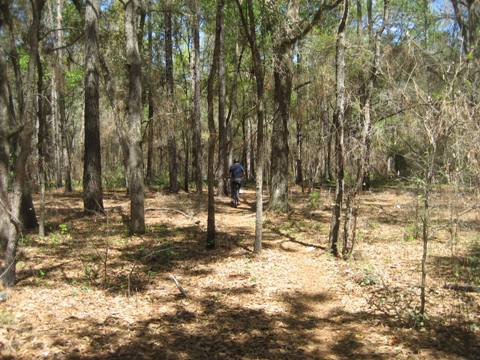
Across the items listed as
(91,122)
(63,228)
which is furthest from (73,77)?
(63,228)

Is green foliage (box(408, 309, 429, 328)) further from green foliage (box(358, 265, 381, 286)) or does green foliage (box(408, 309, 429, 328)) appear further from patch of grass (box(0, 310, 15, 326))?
patch of grass (box(0, 310, 15, 326))

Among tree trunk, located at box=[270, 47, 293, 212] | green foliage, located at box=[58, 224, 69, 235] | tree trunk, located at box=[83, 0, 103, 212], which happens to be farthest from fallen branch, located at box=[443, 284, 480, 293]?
tree trunk, located at box=[83, 0, 103, 212]

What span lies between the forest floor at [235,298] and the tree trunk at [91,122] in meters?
1.20

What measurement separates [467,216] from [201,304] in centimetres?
1126

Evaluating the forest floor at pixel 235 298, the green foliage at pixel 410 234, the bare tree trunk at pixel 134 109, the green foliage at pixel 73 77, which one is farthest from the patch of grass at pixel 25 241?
the green foliage at pixel 73 77

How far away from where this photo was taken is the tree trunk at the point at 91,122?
1239cm

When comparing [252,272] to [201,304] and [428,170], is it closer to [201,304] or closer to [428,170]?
[201,304]

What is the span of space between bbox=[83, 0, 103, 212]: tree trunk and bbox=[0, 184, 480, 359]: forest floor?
3.94ft

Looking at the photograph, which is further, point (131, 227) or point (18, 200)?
point (131, 227)

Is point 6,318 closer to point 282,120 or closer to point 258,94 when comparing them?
point 258,94

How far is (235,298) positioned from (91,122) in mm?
8112

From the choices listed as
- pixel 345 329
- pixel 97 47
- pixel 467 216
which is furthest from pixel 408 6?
pixel 345 329

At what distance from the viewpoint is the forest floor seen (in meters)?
5.28

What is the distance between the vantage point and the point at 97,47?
1275 centimetres
